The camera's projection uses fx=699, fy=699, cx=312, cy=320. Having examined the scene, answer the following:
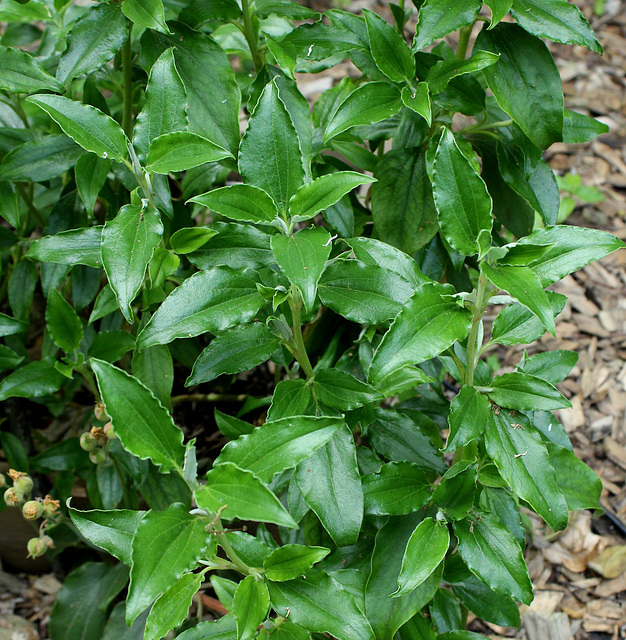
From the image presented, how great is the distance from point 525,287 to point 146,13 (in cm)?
72

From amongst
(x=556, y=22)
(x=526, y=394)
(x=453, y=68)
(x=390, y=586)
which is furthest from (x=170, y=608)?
(x=556, y=22)

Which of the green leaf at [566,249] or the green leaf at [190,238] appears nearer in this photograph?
the green leaf at [566,249]

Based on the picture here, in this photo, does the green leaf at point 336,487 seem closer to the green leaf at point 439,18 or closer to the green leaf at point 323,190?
the green leaf at point 323,190

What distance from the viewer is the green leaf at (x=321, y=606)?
0.93 m

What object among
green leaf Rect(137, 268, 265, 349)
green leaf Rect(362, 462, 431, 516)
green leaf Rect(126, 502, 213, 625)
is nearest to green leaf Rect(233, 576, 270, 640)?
green leaf Rect(126, 502, 213, 625)

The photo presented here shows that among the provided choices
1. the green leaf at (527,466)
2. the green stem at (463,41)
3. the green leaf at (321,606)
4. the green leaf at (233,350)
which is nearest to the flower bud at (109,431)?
the green leaf at (233,350)

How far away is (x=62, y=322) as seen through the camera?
1288 millimetres

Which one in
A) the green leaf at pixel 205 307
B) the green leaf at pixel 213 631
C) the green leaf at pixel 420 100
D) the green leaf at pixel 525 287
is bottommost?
the green leaf at pixel 213 631

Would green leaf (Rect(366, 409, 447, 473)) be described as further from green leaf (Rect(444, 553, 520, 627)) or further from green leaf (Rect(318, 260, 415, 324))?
green leaf (Rect(318, 260, 415, 324))

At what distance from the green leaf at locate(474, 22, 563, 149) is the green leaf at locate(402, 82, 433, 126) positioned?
0.12 metres

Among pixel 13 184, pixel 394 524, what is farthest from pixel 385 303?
pixel 13 184

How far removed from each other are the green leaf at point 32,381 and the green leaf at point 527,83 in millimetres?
929

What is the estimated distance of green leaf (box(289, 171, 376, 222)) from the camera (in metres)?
0.95

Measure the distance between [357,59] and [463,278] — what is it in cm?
47
